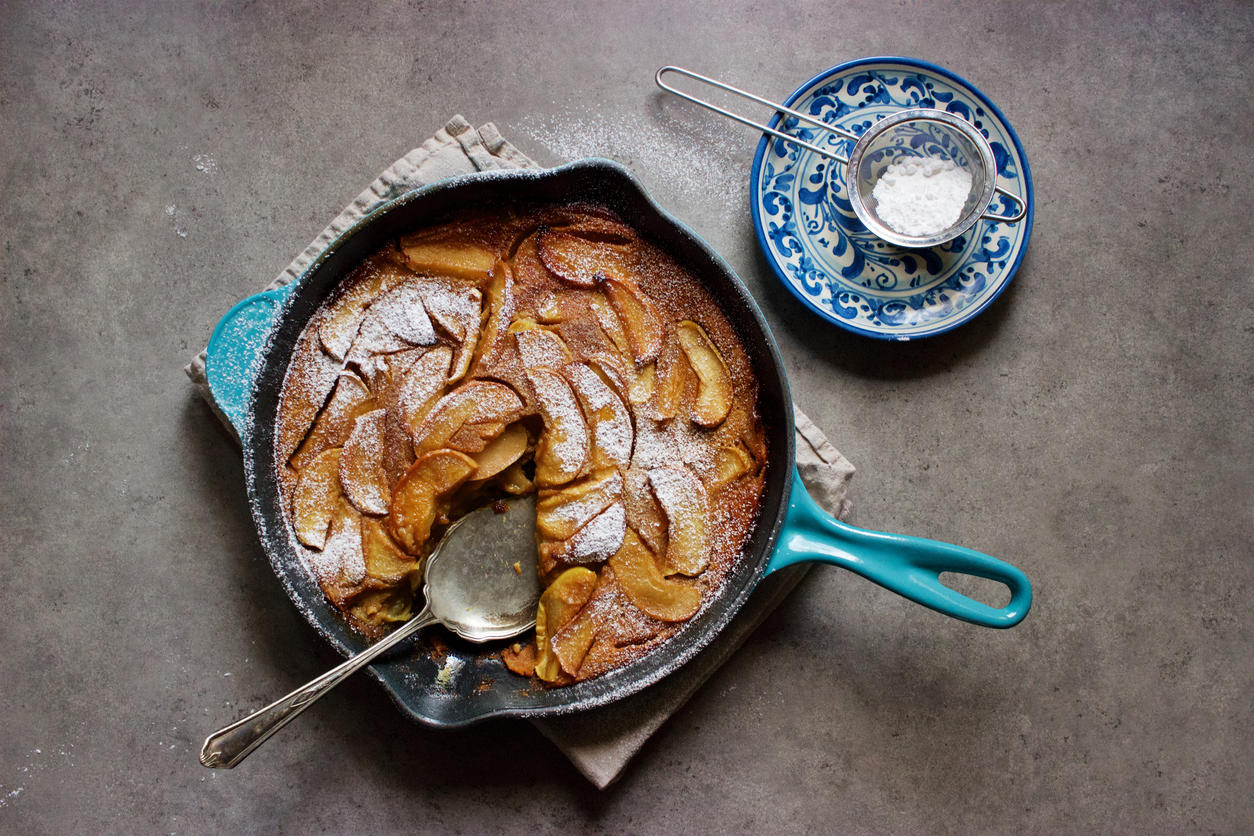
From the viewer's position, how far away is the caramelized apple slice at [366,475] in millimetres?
1650

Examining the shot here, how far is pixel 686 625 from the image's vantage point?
169cm

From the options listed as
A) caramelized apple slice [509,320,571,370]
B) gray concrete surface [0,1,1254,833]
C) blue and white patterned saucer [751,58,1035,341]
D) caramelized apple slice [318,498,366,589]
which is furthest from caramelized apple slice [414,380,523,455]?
blue and white patterned saucer [751,58,1035,341]

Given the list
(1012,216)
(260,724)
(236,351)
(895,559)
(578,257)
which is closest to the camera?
(260,724)

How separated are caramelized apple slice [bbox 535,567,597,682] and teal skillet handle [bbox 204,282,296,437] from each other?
834 mm

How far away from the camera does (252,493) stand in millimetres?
1583

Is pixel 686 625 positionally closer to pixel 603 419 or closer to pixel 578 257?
pixel 603 419

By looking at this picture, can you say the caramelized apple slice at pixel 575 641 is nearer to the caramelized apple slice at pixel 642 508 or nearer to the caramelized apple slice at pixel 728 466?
the caramelized apple slice at pixel 642 508

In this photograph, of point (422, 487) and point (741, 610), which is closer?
point (422, 487)

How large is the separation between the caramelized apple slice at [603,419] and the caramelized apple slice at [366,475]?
0.44 m

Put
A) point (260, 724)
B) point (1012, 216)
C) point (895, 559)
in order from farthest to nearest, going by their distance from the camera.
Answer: point (1012, 216) → point (895, 559) → point (260, 724)

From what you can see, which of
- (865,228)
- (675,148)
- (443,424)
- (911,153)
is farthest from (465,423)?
(911,153)

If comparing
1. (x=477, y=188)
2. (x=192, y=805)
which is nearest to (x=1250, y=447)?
(x=477, y=188)

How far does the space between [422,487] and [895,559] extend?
101 centimetres

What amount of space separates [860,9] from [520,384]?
1375 mm
